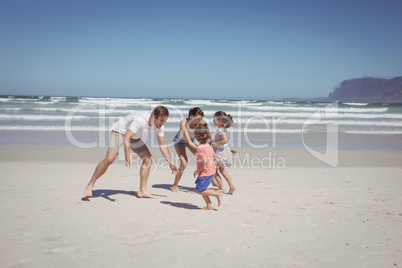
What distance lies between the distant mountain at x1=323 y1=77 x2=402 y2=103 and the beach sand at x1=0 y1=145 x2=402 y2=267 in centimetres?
7882

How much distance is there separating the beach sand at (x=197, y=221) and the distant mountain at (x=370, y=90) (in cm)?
7882

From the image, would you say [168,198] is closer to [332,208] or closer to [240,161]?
[332,208]

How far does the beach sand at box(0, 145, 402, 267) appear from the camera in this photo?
10.3 feet

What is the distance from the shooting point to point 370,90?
9600cm

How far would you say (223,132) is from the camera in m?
5.87

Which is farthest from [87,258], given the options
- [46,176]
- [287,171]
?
[287,171]

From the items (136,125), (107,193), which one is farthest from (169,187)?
(136,125)

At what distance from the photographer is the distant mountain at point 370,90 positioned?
261ft

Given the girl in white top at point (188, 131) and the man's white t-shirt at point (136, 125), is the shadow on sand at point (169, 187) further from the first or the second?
the man's white t-shirt at point (136, 125)

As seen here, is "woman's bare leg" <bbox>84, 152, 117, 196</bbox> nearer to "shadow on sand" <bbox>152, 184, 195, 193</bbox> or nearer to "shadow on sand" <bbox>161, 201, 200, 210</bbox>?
"shadow on sand" <bbox>161, 201, 200, 210</bbox>

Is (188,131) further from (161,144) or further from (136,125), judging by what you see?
(136,125)

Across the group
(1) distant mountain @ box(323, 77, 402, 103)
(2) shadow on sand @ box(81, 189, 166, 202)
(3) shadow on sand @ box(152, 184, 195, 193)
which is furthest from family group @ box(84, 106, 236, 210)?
(1) distant mountain @ box(323, 77, 402, 103)

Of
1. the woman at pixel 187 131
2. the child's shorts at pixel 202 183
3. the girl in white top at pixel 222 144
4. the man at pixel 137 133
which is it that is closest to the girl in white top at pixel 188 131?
the woman at pixel 187 131

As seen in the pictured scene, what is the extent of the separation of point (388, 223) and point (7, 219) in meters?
4.84
